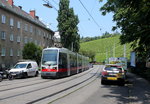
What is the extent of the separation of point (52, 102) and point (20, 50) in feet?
122

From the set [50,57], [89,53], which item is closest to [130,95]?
[50,57]

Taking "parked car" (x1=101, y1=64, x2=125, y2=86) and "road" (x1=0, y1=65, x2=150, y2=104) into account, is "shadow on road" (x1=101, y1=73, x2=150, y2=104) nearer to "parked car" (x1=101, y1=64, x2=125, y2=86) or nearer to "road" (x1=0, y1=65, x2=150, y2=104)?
"road" (x1=0, y1=65, x2=150, y2=104)

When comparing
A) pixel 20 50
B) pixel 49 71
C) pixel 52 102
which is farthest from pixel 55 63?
pixel 20 50

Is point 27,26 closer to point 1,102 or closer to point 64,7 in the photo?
point 64,7

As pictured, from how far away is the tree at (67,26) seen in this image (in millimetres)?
55594

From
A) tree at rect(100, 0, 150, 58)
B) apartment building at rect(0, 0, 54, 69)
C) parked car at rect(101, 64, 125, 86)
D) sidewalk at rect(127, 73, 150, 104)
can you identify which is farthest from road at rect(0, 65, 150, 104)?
apartment building at rect(0, 0, 54, 69)

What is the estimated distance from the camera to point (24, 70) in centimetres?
2389

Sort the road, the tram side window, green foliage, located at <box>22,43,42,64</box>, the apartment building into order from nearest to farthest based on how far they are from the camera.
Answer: the road < the tram side window < the apartment building < green foliage, located at <box>22,43,42,64</box>

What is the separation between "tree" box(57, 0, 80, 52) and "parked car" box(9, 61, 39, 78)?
29.5m

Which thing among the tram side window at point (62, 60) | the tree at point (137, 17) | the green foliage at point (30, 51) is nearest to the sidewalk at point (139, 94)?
the tree at point (137, 17)

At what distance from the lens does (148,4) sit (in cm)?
905

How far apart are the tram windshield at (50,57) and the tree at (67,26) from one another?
32782mm

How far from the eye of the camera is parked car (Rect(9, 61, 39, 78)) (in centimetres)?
2315

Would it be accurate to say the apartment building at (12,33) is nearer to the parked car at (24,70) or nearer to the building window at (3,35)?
the building window at (3,35)
